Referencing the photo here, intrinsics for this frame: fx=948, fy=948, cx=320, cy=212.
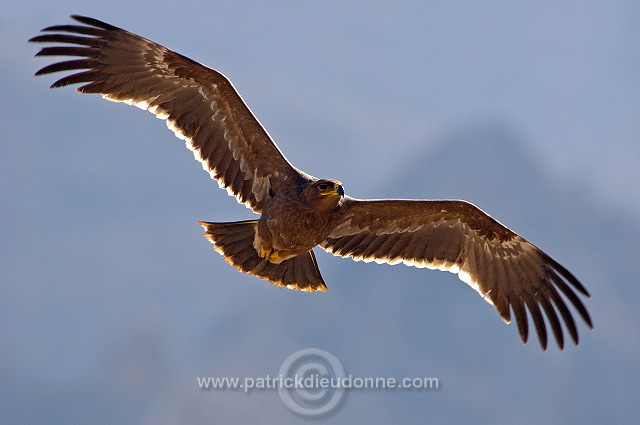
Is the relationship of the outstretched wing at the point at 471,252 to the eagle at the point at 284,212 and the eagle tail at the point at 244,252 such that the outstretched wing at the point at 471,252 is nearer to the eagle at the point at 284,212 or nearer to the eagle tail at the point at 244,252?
the eagle at the point at 284,212

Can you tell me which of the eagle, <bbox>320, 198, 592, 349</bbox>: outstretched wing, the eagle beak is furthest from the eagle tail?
the eagle beak

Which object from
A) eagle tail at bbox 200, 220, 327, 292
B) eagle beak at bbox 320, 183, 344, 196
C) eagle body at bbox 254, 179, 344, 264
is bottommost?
eagle tail at bbox 200, 220, 327, 292

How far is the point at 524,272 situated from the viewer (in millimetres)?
10797

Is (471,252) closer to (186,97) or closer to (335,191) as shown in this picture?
(335,191)

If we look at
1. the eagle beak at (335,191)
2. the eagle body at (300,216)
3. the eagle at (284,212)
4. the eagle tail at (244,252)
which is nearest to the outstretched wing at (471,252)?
the eagle at (284,212)

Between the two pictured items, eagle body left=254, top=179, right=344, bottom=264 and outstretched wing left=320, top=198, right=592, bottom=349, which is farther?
outstretched wing left=320, top=198, right=592, bottom=349

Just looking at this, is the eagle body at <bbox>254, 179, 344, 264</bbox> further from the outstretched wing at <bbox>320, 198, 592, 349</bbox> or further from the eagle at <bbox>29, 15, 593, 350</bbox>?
the outstretched wing at <bbox>320, 198, 592, 349</bbox>

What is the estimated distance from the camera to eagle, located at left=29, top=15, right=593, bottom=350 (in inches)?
380

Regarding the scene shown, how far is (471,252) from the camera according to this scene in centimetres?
1080

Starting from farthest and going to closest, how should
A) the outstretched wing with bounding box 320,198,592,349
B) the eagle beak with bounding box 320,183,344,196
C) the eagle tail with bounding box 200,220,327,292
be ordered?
the outstretched wing with bounding box 320,198,592,349
the eagle tail with bounding box 200,220,327,292
the eagle beak with bounding box 320,183,344,196

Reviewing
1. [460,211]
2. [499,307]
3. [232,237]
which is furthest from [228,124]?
[499,307]

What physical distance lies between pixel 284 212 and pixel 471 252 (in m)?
2.45

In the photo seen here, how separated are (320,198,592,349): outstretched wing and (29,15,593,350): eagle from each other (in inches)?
0.4

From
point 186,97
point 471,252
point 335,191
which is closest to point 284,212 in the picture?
point 335,191
